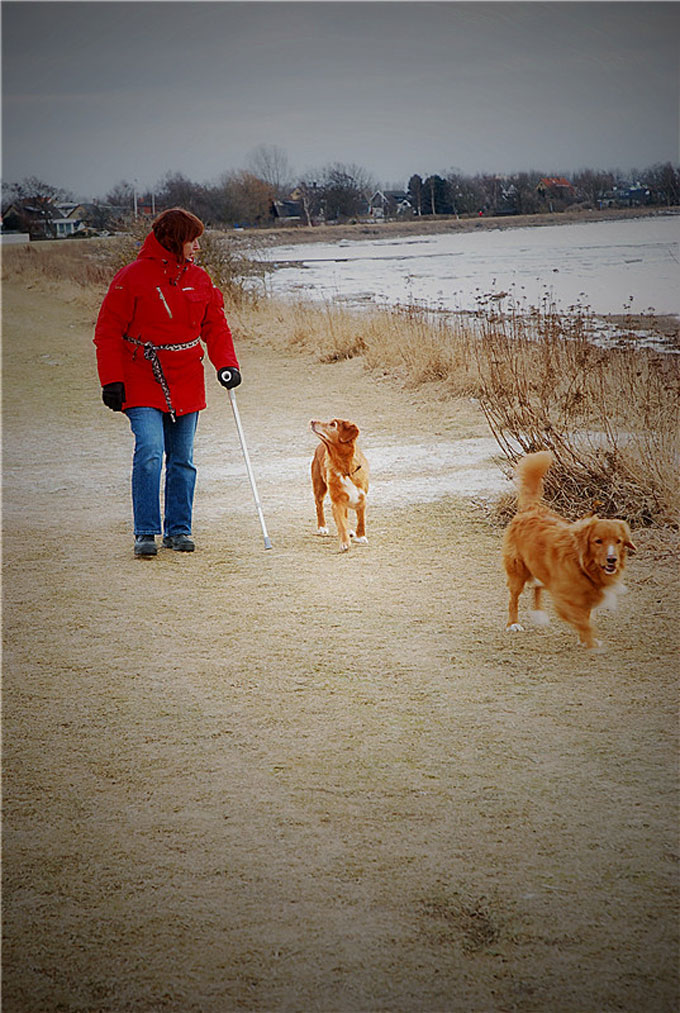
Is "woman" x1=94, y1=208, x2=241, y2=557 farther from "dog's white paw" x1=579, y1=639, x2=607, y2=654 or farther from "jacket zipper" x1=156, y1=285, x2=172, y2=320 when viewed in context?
"dog's white paw" x1=579, y1=639, x2=607, y2=654

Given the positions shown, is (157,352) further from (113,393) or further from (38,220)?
(38,220)

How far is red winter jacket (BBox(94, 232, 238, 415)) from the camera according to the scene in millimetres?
4699

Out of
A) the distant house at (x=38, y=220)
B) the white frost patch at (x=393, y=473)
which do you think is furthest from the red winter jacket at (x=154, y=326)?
the distant house at (x=38, y=220)

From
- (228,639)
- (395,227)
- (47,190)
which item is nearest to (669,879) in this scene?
(228,639)

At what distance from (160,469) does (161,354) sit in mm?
563

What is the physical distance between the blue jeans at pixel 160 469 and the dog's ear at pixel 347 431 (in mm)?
725

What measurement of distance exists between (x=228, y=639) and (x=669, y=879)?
6.49 ft

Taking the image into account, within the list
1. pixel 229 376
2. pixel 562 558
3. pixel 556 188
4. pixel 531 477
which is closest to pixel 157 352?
pixel 229 376

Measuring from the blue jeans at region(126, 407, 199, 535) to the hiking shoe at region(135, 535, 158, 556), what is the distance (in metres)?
0.03

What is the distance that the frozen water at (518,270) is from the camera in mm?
8945

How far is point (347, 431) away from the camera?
15.6ft

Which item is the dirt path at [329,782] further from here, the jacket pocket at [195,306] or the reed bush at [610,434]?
the jacket pocket at [195,306]

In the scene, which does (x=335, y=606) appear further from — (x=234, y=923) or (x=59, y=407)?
(x=59, y=407)

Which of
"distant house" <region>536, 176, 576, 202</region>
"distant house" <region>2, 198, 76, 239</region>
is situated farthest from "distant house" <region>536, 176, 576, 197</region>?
"distant house" <region>2, 198, 76, 239</region>
